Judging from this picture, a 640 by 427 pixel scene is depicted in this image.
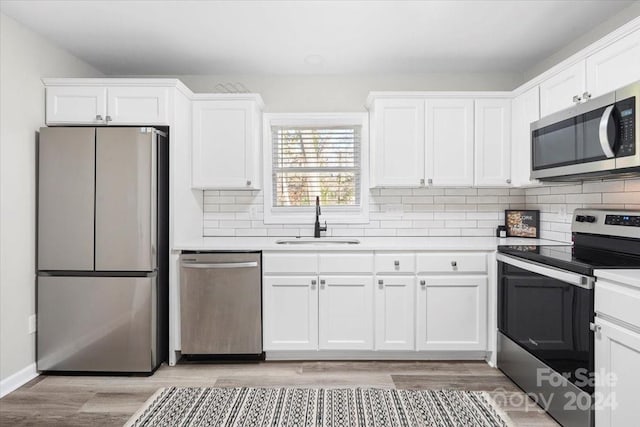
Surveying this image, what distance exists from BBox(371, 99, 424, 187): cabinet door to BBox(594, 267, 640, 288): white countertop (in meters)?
1.59

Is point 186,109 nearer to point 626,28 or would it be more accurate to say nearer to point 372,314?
point 372,314

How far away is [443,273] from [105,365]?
2.51m

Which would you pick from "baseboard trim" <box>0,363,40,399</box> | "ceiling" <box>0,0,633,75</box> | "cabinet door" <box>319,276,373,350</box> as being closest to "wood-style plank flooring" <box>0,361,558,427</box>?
"baseboard trim" <box>0,363,40,399</box>

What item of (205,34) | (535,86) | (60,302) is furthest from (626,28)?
(60,302)

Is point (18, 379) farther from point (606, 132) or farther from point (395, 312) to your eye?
point (606, 132)

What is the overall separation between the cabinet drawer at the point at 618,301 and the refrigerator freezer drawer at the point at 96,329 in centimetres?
265

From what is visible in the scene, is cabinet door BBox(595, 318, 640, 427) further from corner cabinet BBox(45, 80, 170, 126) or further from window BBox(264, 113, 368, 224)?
corner cabinet BBox(45, 80, 170, 126)

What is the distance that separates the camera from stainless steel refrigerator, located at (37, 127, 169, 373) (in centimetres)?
266

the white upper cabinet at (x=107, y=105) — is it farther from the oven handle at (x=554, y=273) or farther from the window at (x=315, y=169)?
the oven handle at (x=554, y=273)

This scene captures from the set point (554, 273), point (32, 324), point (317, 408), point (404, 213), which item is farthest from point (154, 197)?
point (554, 273)

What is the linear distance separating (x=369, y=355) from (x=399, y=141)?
5.65 ft

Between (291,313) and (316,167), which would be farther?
(316,167)

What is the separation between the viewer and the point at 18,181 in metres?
2.55

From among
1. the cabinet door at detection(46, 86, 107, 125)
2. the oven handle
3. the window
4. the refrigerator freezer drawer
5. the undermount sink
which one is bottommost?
the refrigerator freezer drawer
